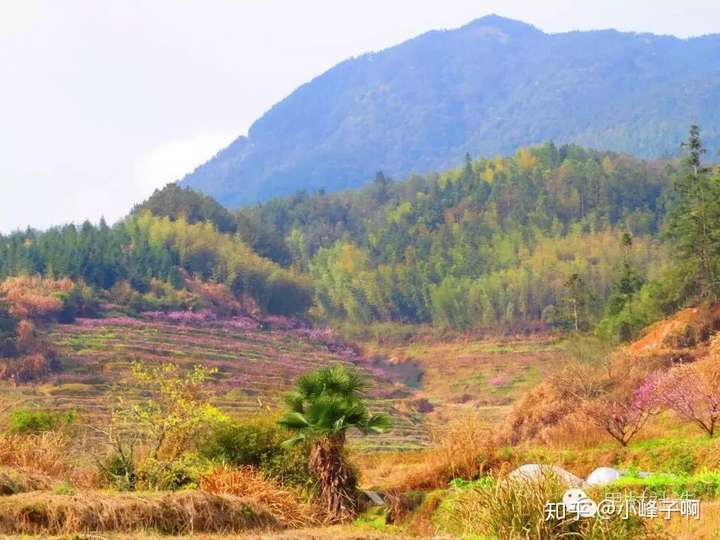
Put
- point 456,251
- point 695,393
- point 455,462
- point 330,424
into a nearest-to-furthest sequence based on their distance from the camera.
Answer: point 330,424 → point 455,462 → point 695,393 → point 456,251

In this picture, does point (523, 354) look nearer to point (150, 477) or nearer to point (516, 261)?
point (516, 261)

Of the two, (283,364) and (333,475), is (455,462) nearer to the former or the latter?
(333,475)

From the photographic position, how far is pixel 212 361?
161ft

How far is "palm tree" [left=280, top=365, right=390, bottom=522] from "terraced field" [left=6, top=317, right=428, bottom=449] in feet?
53.0

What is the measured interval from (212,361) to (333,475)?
31.8m

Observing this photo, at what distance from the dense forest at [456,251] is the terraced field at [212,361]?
6.28 meters

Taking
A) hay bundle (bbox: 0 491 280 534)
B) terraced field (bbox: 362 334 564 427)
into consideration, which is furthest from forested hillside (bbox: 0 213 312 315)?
hay bundle (bbox: 0 491 280 534)

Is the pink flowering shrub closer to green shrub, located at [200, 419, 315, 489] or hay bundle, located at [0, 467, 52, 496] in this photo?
green shrub, located at [200, 419, 315, 489]

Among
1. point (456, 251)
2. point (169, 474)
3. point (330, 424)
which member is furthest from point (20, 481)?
point (456, 251)

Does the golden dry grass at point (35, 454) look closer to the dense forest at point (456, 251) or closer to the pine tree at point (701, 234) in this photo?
the pine tree at point (701, 234)

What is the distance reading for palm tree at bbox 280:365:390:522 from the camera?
1814 cm

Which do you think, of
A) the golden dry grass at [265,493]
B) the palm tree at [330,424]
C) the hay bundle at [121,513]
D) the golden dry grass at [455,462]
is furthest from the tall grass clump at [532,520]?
the golden dry grass at [455,462]

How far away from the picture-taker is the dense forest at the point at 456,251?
5534 cm

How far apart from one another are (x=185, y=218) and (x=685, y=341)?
52.6 metres
